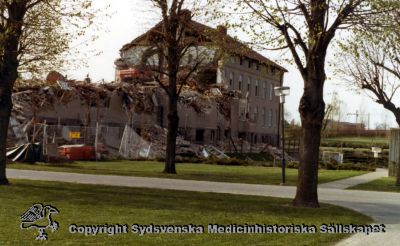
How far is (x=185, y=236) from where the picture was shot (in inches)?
388

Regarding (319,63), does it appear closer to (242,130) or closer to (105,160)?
(105,160)

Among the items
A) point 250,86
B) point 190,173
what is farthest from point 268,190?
point 250,86

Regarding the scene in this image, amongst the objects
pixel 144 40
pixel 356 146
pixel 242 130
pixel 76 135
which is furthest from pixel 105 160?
pixel 356 146

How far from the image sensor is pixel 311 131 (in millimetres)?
15023

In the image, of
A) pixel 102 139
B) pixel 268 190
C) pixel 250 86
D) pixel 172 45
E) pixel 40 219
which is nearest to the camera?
pixel 40 219

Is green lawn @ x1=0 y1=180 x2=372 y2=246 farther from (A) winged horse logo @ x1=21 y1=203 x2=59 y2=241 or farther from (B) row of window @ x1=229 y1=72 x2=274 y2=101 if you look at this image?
(B) row of window @ x1=229 y1=72 x2=274 y2=101

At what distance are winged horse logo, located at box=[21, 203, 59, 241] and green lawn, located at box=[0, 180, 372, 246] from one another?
0.12m

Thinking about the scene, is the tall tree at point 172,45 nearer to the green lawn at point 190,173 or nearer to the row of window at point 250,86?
the green lawn at point 190,173

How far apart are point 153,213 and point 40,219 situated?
7.56 feet

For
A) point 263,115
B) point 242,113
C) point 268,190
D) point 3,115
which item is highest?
point 263,115

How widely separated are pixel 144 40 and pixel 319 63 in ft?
50.2

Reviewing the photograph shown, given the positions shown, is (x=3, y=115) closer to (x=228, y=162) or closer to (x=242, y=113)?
(x=228, y=162)

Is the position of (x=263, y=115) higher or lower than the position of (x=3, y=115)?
higher

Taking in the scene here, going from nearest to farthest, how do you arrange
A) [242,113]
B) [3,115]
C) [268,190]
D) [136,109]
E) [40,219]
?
[40,219], [3,115], [268,190], [136,109], [242,113]
